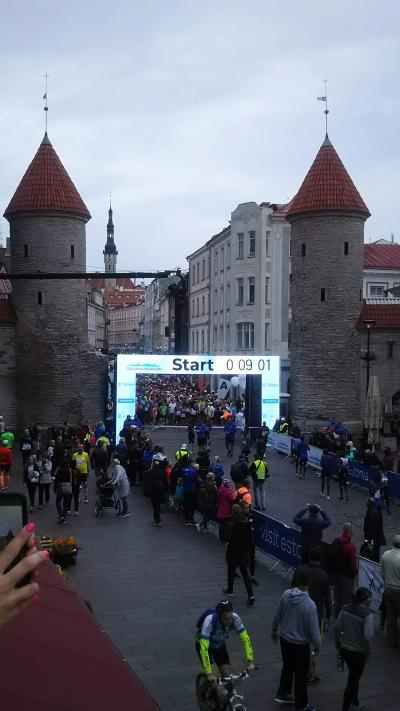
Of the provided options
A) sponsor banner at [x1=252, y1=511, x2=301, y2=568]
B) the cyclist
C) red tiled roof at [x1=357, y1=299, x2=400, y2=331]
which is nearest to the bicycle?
the cyclist

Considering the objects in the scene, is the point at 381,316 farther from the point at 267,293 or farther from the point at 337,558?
the point at 337,558

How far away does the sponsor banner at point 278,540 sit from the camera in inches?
472

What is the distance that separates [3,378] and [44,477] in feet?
54.0

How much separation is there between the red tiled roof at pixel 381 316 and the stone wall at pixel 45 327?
1329 cm

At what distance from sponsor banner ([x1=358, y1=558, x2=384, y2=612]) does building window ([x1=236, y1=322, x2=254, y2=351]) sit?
1465 inches

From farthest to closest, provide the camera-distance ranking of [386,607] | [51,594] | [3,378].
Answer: [3,378] < [386,607] < [51,594]

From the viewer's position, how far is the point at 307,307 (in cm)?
3356

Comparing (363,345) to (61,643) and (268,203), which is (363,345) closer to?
(268,203)

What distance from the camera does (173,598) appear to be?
1115 centimetres

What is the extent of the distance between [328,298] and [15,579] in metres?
31.8

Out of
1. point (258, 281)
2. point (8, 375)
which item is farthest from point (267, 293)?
point (8, 375)

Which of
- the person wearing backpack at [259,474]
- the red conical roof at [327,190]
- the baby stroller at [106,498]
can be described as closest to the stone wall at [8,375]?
the red conical roof at [327,190]

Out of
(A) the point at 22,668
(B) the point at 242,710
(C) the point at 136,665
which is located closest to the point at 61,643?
(A) the point at 22,668

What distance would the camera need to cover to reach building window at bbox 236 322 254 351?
4775 cm
